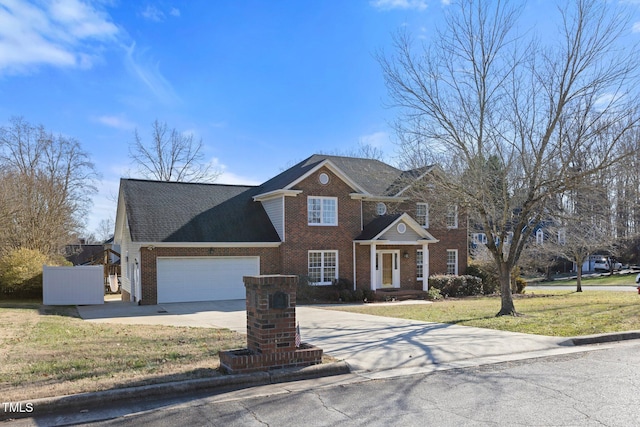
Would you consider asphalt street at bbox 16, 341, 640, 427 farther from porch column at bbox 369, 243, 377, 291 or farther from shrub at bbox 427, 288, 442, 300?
shrub at bbox 427, 288, 442, 300

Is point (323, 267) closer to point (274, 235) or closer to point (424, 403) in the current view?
point (274, 235)

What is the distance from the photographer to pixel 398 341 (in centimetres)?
1084

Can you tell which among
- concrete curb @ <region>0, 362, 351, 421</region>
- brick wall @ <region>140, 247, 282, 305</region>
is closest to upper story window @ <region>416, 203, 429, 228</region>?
brick wall @ <region>140, 247, 282, 305</region>

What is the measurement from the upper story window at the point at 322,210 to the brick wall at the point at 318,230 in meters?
0.22

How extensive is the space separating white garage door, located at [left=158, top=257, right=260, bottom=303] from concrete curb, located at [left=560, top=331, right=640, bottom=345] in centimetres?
1541

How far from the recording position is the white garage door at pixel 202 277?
22.0 meters

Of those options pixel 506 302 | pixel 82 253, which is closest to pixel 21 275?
pixel 506 302

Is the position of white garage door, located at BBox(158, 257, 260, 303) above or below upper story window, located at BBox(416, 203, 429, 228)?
below

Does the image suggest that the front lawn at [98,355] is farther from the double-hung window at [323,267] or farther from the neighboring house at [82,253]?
the neighboring house at [82,253]

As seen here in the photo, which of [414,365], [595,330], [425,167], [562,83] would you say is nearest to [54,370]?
[414,365]

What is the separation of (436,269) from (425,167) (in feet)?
47.1

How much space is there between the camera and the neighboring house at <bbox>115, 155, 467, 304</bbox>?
22234 millimetres

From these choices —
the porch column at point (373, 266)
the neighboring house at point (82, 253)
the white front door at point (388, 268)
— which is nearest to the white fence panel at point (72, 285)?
the porch column at point (373, 266)

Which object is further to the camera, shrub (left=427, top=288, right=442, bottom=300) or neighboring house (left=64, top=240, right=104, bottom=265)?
neighboring house (left=64, top=240, right=104, bottom=265)
